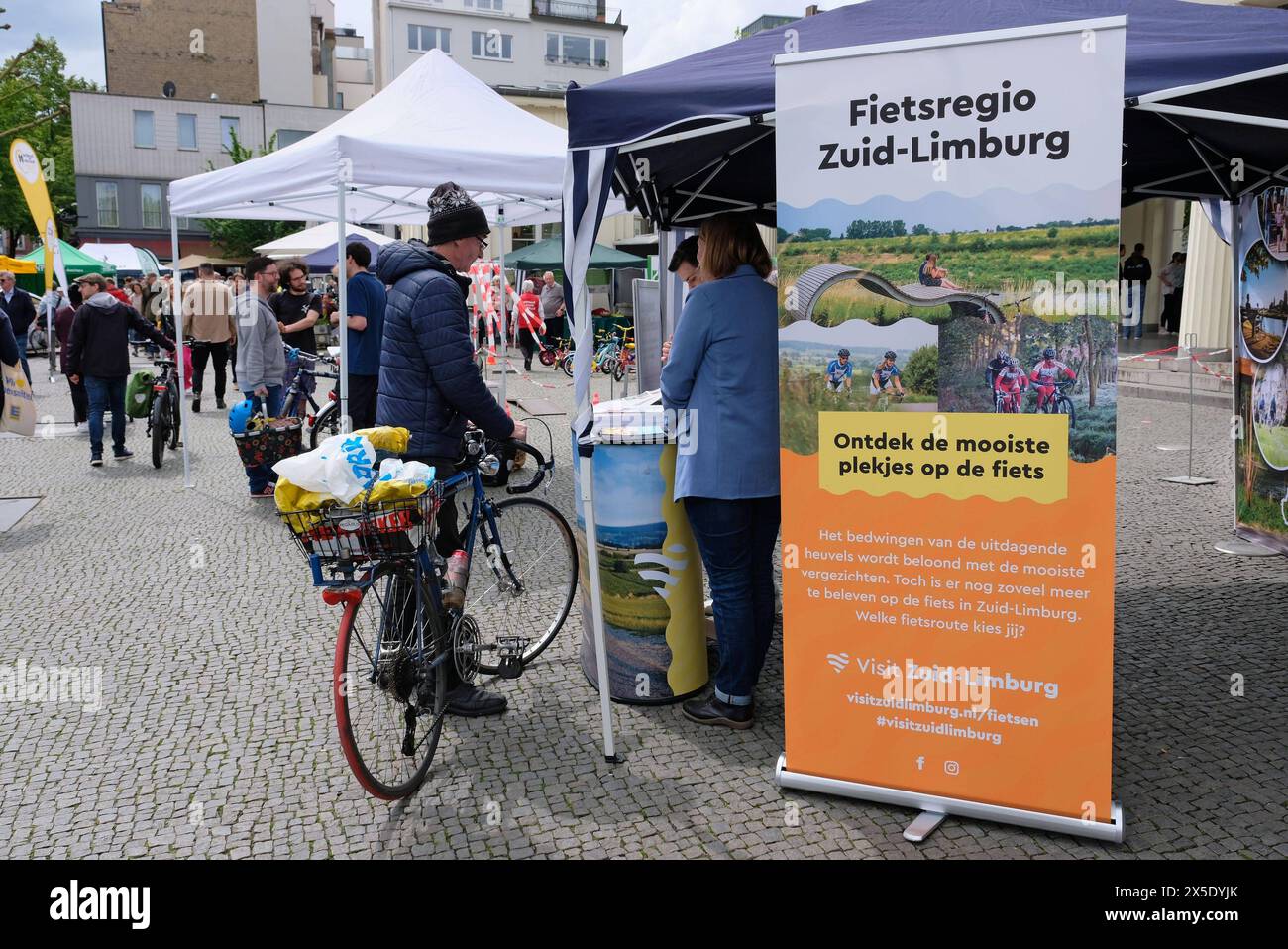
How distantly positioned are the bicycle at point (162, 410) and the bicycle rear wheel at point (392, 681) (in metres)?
7.82

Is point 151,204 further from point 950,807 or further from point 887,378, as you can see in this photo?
point 950,807

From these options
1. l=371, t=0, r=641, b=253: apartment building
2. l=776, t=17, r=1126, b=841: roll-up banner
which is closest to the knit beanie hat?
l=776, t=17, r=1126, b=841: roll-up banner

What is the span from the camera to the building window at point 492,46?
56.0m

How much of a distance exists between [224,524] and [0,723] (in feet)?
12.4

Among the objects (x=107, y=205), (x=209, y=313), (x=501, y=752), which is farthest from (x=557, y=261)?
(x=107, y=205)

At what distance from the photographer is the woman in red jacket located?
2261 cm

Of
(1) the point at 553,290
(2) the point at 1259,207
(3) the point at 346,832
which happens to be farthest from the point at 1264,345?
(1) the point at 553,290

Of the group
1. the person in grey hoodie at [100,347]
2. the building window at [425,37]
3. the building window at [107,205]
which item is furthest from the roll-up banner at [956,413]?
the building window at [107,205]

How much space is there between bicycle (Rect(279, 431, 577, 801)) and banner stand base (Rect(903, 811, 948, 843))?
1.72 metres

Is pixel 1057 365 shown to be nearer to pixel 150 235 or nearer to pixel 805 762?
pixel 805 762

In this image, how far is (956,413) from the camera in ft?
11.0

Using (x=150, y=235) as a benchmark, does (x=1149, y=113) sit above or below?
below

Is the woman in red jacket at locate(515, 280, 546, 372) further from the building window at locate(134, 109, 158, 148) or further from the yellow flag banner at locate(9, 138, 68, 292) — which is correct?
the building window at locate(134, 109, 158, 148)

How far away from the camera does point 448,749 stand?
13.7 ft
